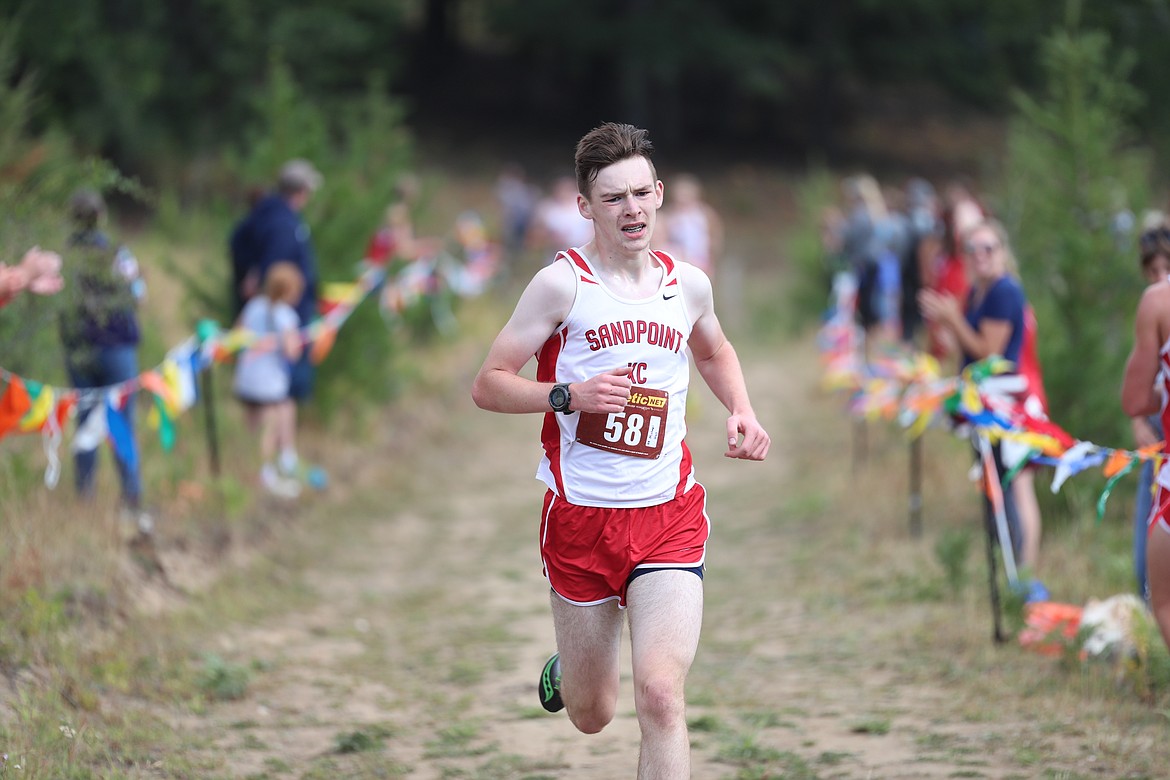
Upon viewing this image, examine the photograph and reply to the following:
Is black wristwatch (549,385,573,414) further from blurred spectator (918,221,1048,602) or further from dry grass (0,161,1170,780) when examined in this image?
blurred spectator (918,221,1048,602)

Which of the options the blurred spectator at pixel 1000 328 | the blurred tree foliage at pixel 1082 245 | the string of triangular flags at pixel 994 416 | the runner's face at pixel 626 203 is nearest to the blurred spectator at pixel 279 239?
the string of triangular flags at pixel 994 416

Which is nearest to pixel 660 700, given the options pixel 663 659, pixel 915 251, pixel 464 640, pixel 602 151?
pixel 663 659

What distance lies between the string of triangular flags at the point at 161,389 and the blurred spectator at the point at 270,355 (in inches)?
2.8

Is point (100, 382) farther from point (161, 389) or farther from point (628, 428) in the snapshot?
point (628, 428)

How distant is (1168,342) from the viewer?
4.60 meters

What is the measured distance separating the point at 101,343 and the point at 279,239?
6.13 feet

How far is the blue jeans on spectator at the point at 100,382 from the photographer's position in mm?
7656

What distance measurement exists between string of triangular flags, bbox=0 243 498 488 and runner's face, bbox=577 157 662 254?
346 centimetres

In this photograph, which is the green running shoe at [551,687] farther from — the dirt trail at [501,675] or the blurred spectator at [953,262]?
the blurred spectator at [953,262]

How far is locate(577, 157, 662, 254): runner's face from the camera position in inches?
161

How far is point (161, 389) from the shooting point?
7.54 meters

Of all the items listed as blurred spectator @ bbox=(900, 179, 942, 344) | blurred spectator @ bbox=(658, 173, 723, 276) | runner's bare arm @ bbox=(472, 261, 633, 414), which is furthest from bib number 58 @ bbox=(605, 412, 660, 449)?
blurred spectator @ bbox=(658, 173, 723, 276)

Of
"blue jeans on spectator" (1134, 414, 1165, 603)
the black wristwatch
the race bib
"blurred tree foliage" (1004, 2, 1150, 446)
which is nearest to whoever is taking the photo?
the black wristwatch

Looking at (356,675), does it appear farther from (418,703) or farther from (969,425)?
(969,425)
